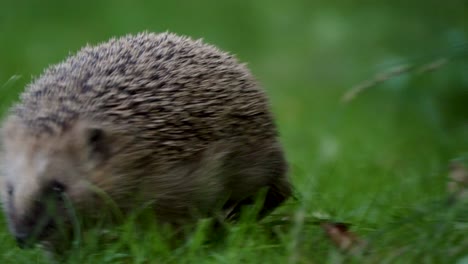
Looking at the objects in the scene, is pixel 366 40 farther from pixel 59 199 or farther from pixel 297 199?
pixel 59 199

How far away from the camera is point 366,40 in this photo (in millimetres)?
10539

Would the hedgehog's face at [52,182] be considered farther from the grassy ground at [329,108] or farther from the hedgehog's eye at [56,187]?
the grassy ground at [329,108]

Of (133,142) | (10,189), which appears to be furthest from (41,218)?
(133,142)

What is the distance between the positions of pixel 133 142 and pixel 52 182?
41cm

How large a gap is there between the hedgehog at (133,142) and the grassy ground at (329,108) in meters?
0.18

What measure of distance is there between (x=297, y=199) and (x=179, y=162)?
35.7 inches

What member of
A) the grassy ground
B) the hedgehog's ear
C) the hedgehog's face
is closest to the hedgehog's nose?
the hedgehog's face

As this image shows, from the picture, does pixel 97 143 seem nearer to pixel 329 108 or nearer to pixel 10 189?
pixel 10 189

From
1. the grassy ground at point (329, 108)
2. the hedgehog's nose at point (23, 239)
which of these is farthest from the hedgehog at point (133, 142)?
the grassy ground at point (329, 108)

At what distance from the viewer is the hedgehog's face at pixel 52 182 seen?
441 cm

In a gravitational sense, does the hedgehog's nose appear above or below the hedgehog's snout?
below

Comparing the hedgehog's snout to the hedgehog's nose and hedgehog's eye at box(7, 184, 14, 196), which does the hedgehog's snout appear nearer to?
the hedgehog's nose

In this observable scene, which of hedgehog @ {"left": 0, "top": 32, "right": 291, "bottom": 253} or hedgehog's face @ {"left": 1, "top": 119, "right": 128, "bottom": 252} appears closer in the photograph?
hedgehog's face @ {"left": 1, "top": 119, "right": 128, "bottom": 252}

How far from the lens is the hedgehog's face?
4.41 m
